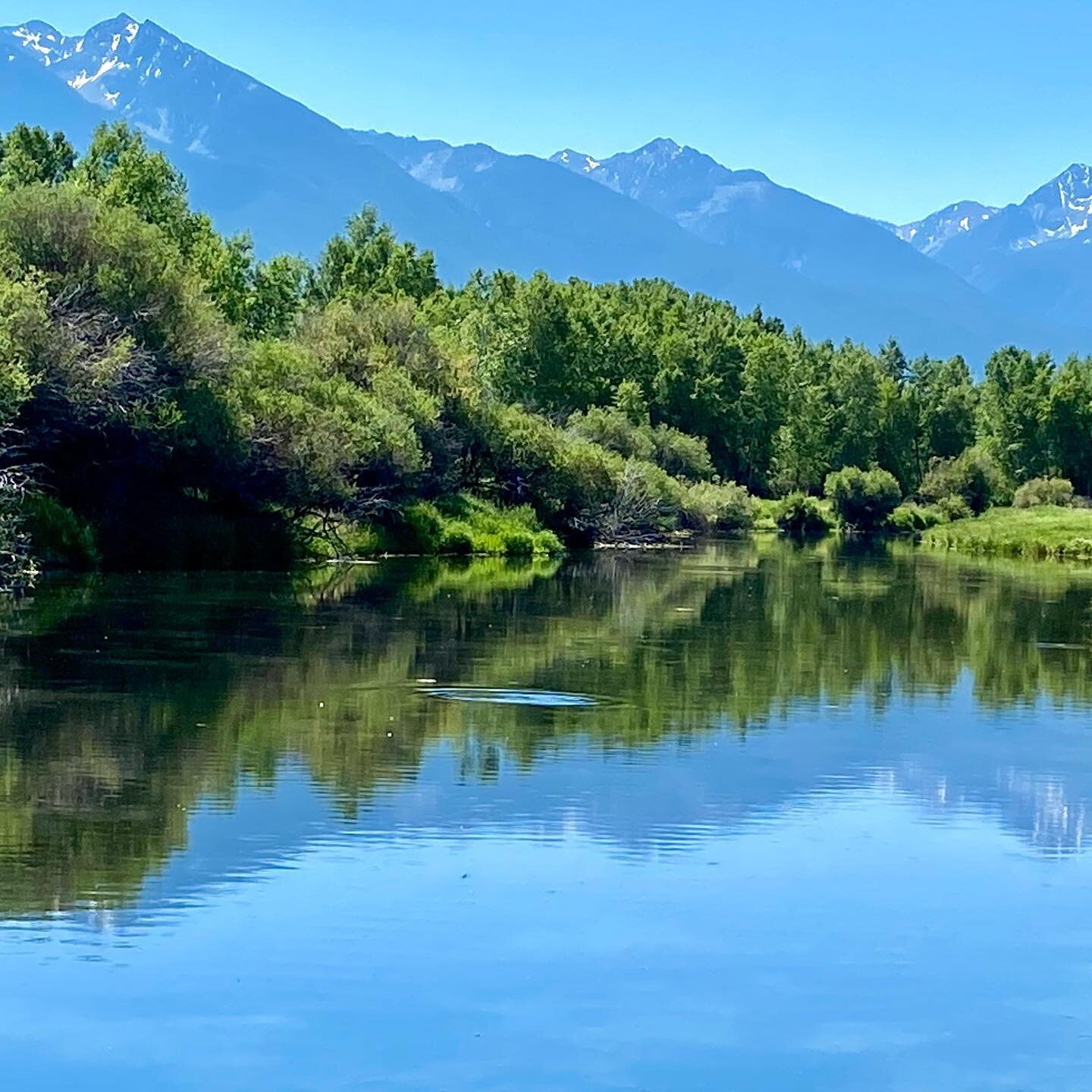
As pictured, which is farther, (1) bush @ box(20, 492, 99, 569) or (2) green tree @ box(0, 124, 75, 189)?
(2) green tree @ box(0, 124, 75, 189)

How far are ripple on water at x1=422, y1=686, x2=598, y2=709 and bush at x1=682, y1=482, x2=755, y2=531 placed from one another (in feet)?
260

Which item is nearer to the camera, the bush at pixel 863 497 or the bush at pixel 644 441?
the bush at pixel 644 441

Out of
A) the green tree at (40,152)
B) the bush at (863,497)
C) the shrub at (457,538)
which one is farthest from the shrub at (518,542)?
the bush at (863,497)

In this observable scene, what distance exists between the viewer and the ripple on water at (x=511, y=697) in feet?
92.7

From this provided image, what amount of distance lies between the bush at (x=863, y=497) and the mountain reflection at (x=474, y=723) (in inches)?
3489

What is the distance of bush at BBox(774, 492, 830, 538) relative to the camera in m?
133

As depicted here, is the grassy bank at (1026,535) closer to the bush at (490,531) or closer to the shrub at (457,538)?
the bush at (490,531)

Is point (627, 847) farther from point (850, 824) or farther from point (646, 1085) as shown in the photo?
point (646, 1085)

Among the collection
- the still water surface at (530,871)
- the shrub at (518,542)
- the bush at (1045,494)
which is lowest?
the still water surface at (530,871)

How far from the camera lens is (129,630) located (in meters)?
36.8

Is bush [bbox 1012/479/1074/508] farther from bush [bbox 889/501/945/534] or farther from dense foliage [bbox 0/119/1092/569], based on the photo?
dense foliage [bbox 0/119/1092/569]

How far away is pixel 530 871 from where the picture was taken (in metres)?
17.0

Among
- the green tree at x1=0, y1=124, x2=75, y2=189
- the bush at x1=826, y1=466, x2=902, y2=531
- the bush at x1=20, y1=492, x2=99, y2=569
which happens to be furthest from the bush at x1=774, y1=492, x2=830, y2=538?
the bush at x1=20, y1=492, x2=99, y2=569

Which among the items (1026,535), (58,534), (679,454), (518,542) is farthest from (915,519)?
(58,534)
